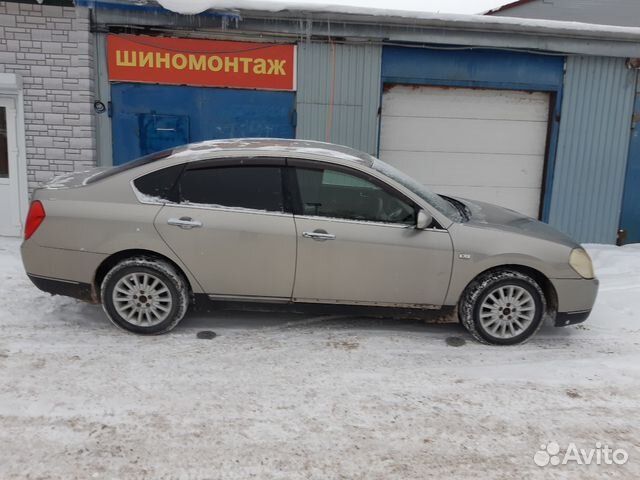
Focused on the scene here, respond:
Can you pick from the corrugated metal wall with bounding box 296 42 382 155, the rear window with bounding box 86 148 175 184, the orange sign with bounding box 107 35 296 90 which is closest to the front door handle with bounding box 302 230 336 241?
the rear window with bounding box 86 148 175 184

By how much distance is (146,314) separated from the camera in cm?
456

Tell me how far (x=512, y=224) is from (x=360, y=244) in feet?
4.52

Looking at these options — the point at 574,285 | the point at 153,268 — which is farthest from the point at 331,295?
the point at 574,285

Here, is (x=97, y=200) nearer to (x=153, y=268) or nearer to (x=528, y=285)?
(x=153, y=268)

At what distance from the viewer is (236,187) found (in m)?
Answer: 4.55

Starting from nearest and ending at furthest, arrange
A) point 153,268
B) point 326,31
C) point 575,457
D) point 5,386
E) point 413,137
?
1. point 575,457
2. point 5,386
3. point 153,268
4. point 326,31
5. point 413,137

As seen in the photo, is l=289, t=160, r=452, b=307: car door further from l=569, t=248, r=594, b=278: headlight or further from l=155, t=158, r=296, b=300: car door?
l=569, t=248, r=594, b=278: headlight

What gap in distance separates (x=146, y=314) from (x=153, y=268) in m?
0.40

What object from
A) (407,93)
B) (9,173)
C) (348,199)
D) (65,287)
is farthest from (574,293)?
(9,173)

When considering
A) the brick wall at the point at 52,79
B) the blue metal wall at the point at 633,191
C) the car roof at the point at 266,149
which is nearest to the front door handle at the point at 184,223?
the car roof at the point at 266,149

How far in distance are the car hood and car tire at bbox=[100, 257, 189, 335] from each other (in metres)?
2.46

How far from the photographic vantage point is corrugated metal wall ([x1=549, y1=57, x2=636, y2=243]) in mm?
8336

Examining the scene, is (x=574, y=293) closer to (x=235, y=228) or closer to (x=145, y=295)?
(x=235, y=228)

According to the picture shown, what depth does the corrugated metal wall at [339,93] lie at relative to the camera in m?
7.86
